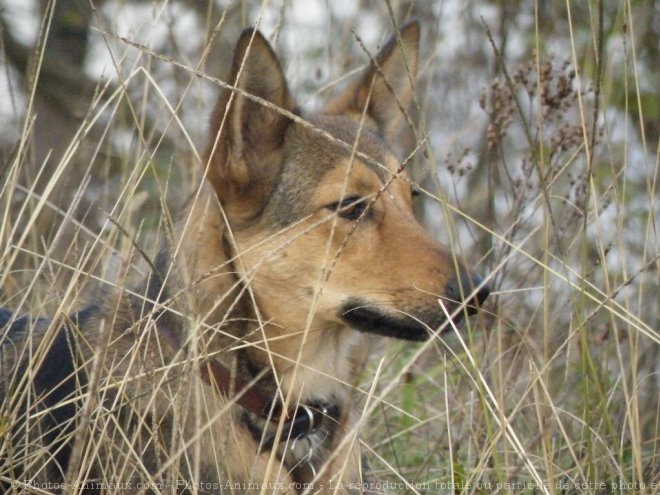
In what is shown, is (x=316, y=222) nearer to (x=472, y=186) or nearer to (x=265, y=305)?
(x=265, y=305)

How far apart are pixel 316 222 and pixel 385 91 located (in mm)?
1026

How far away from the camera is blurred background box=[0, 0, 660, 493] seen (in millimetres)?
3031

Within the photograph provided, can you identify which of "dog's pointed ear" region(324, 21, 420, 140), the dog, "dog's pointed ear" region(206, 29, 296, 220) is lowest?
the dog

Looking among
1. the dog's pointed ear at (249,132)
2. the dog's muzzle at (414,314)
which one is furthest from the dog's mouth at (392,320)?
the dog's pointed ear at (249,132)

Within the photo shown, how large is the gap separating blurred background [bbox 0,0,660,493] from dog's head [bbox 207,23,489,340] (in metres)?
0.16

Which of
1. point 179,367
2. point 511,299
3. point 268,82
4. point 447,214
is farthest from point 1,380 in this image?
point 511,299

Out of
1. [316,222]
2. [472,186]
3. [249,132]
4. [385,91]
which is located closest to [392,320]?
[316,222]

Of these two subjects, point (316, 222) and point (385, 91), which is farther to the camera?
point (385, 91)

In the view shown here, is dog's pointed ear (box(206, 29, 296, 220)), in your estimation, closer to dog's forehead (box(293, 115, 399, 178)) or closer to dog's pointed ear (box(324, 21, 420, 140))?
dog's forehead (box(293, 115, 399, 178))

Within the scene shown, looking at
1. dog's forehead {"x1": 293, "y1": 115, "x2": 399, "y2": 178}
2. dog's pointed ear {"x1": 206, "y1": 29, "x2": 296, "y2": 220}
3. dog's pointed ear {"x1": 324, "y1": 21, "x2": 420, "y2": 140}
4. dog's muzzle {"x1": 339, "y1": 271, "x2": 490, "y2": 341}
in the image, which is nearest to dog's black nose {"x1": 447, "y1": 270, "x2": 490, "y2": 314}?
dog's muzzle {"x1": 339, "y1": 271, "x2": 490, "y2": 341}

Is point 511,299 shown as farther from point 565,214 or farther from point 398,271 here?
point 398,271

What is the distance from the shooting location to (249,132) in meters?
3.54

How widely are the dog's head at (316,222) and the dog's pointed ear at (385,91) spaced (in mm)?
24

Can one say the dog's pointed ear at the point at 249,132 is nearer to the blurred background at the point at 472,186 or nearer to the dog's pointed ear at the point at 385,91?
the blurred background at the point at 472,186
